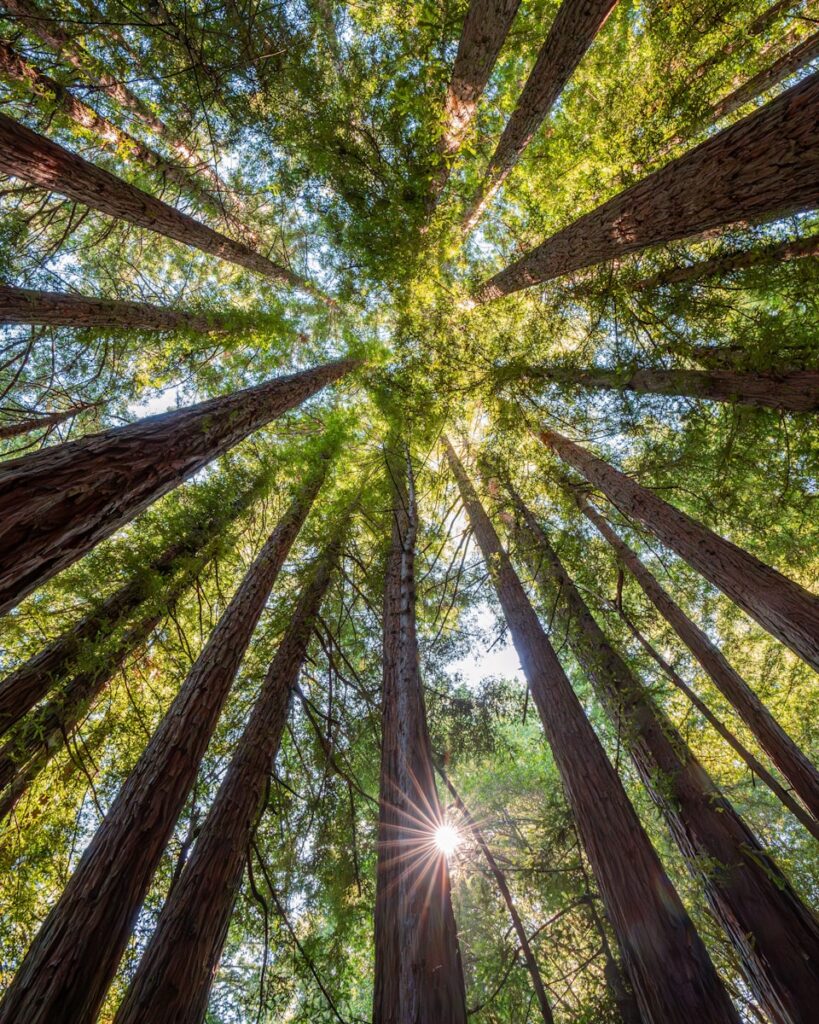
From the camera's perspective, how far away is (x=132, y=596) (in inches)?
215

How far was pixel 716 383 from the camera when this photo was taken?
443 centimetres

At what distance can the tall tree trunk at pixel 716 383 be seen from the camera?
383 centimetres

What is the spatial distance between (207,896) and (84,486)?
2.92 meters

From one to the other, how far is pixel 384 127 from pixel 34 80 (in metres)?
4.21

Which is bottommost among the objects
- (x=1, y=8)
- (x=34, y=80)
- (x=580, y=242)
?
(x=580, y=242)

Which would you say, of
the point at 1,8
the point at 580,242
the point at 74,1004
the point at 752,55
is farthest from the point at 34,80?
the point at 752,55

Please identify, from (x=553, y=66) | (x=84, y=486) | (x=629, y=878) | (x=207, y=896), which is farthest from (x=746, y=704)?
(x=553, y=66)

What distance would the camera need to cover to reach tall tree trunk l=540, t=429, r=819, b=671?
3.41m

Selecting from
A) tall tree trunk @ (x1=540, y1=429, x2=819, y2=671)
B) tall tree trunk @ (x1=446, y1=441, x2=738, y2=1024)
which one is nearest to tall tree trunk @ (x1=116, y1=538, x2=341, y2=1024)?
tall tree trunk @ (x1=446, y1=441, x2=738, y2=1024)

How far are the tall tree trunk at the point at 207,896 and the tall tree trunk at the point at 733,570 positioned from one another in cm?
Result: 485

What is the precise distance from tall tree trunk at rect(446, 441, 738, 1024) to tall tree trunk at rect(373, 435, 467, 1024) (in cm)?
157

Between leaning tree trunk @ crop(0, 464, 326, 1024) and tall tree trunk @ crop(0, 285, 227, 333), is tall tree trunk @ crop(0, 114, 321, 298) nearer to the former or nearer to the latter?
tall tree trunk @ crop(0, 285, 227, 333)

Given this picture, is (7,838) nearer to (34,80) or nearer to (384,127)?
(34,80)

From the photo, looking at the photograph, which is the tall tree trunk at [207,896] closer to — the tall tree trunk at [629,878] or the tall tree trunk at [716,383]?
the tall tree trunk at [629,878]
